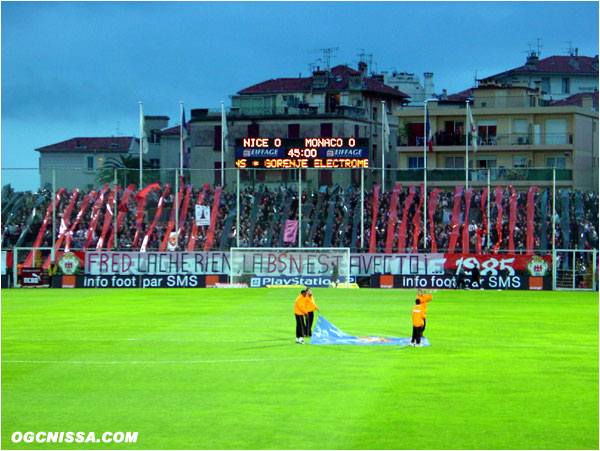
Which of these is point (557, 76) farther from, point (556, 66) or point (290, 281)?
point (290, 281)

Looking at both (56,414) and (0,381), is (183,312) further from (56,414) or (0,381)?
(56,414)

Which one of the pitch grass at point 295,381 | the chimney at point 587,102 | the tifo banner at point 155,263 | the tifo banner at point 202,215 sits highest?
the chimney at point 587,102

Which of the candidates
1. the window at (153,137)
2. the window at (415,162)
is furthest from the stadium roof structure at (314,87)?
the window at (153,137)

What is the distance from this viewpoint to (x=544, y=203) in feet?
253

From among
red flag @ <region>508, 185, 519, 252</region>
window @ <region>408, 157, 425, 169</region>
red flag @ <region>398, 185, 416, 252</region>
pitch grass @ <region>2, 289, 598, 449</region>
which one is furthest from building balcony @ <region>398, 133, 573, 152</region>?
pitch grass @ <region>2, 289, 598, 449</region>

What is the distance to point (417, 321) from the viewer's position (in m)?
35.9

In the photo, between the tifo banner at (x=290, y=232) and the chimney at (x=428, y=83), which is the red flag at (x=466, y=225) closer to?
the tifo banner at (x=290, y=232)

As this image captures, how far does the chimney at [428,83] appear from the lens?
129m

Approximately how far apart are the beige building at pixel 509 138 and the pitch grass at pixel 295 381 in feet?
167

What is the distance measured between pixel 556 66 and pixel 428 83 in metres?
16.7

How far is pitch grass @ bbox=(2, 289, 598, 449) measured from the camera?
2297 cm

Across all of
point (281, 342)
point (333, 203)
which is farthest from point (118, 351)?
point (333, 203)

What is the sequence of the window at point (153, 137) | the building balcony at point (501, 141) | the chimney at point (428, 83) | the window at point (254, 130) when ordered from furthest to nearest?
the window at point (153, 137), the chimney at point (428, 83), the window at point (254, 130), the building balcony at point (501, 141)

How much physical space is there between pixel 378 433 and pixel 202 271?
5211 cm
